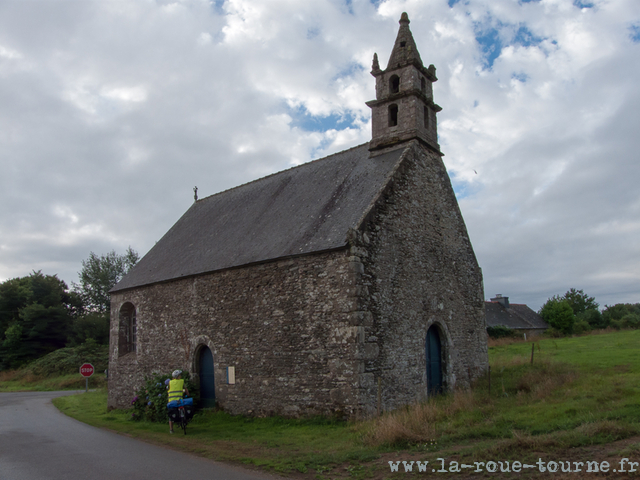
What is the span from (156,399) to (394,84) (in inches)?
526

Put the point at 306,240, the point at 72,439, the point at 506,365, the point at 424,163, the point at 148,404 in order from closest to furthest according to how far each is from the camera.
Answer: the point at 72,439 → the point at 306,240 → the point at 148,404 → the point at 424,163 → the point at 506,365

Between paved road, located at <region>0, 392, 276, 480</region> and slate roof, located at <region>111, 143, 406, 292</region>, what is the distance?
18.7ft

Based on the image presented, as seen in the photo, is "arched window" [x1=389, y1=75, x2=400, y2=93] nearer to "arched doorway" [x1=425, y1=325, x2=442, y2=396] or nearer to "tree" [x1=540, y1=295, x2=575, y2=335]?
"arched doorway" [x1=425, y1=325, x2=442, y2=396]

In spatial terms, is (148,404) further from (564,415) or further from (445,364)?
(564,415)

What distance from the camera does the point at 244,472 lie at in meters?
7.47

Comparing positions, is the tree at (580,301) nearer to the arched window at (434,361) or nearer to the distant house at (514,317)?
the distant house at (514,317)

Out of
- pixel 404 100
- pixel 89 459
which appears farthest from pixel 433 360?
pixel 89 459

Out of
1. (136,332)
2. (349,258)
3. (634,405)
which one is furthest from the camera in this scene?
(136,332)

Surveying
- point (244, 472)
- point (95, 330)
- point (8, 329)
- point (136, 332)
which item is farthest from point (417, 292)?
point (8, 329)

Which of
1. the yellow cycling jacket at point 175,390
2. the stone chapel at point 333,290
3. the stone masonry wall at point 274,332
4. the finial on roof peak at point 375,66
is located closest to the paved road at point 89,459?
the yellow cycling jacket at point 175,390

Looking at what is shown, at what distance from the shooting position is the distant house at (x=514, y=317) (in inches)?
1845

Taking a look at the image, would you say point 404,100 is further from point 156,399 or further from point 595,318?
point 595,318

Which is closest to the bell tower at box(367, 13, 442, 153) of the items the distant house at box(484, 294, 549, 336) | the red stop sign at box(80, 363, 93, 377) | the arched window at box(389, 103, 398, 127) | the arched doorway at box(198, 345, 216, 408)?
the arched window at box(389, 103, 398, 127)

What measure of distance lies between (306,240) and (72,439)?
7523mm
